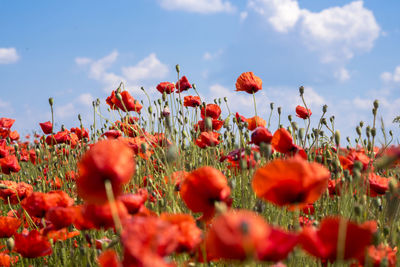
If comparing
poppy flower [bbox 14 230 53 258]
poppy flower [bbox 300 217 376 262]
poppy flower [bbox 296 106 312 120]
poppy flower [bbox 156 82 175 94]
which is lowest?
poppy flower [bbox 14 230 53 258]

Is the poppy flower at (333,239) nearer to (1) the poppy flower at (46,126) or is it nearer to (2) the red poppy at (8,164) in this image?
(2) the red poppy at (8,164)

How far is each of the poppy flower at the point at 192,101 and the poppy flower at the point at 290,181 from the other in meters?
2.77

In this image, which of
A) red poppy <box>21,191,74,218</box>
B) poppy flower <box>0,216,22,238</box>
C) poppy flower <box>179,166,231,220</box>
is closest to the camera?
poppy flower <box>179,166,231,220</box>

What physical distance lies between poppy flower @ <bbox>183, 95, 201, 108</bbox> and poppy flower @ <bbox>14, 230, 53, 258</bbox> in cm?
232

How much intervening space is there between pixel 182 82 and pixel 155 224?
294 cm

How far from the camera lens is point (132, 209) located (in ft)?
4.31

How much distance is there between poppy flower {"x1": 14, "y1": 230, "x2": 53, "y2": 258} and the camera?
1685 mm

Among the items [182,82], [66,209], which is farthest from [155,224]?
[182,82]

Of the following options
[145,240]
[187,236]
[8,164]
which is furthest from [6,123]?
[145,240]

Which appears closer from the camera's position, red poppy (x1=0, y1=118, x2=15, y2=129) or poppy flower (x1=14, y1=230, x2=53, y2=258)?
poppy flower (x1=14, y1=230, x2=53, y2=258)

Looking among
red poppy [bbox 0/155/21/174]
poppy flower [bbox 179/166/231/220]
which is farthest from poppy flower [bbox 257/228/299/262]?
red poppy [bbox 0/155/21/174]

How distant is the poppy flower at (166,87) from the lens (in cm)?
353

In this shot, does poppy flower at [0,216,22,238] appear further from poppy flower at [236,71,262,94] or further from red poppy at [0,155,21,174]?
poppy flower at [236,71,262,94]

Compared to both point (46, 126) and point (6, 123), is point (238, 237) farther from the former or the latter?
point (6, 123)
